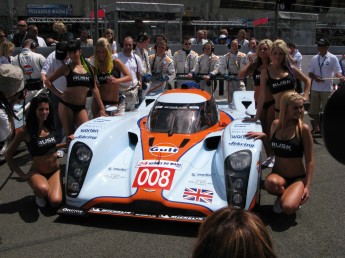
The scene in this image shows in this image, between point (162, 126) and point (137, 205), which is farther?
point (162, 126)

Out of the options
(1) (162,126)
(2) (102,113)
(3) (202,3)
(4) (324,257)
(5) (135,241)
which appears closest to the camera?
(4) (324,257)

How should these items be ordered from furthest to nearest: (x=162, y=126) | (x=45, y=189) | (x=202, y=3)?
1. (x=202, y=3)
2. (x=162, y=126)
3. (x=45, y=189)

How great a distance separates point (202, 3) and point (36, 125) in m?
28.1

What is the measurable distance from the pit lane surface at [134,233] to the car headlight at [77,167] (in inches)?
12.0

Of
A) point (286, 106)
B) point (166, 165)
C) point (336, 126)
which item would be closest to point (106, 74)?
point (166, 165)

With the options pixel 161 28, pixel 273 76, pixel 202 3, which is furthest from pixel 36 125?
pixel 202 3

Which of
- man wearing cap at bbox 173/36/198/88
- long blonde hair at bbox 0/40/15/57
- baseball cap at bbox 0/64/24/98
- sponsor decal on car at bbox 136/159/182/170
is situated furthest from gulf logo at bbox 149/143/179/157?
man wearing cap at bbox 173/36/198/88

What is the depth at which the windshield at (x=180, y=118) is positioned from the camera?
16.6ft

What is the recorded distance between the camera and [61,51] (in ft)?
20.0

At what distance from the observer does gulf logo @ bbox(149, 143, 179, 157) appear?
4.55 meters

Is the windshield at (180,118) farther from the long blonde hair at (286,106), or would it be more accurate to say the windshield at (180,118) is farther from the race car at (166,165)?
the long blonde hair at (286,106)

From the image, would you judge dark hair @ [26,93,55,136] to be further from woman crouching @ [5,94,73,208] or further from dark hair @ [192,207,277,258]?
dark hair @ [192,207,277,258]

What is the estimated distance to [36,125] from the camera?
4711mm

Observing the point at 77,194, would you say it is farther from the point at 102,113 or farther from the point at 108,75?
the point at 108,75
